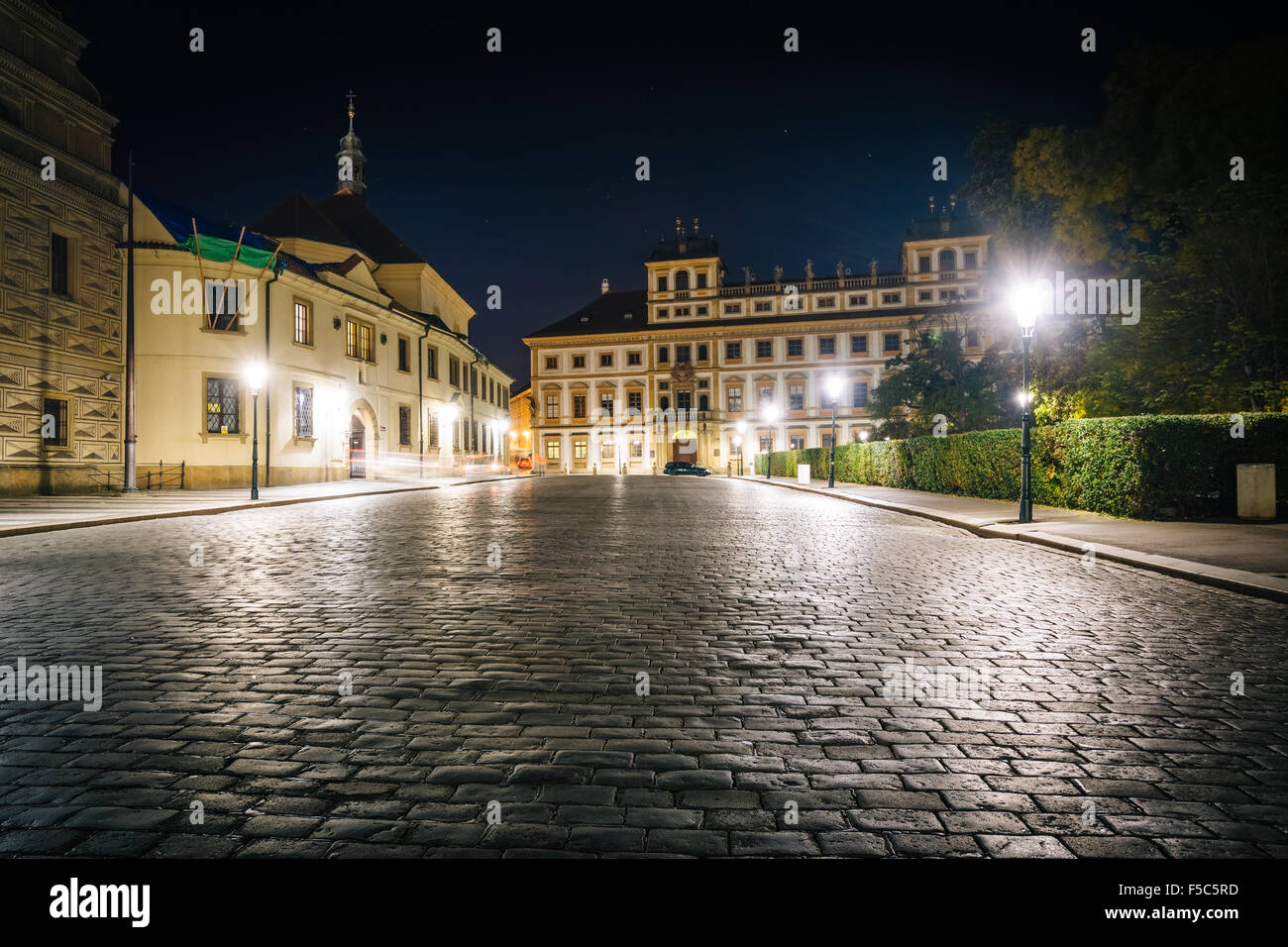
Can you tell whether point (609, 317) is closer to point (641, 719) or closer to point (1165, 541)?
point (1165, 541)

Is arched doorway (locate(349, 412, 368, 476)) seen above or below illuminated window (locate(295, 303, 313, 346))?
below

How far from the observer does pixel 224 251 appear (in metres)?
29.1

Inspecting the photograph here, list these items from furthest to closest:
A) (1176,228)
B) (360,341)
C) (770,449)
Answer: (770,449) < (360,341) < (1176,228)

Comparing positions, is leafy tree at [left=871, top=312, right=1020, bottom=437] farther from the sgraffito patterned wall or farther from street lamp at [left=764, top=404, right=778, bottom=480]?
the sgraffito patterned wall

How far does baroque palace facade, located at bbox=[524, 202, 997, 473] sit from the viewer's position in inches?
2901

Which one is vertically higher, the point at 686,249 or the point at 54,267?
the point at 686,249

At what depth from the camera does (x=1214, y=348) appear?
20.1 m

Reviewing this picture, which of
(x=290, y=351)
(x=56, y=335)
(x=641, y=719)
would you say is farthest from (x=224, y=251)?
(x=641, y=719)

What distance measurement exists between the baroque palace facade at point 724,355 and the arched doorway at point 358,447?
41712mm

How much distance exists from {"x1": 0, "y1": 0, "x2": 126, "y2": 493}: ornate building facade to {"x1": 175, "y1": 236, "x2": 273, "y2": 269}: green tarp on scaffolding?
2.31 meters

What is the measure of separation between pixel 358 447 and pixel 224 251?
13146 mm

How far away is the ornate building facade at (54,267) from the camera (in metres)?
22.2

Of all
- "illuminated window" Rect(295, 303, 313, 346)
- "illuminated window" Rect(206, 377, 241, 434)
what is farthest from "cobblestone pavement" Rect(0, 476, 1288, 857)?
"illuminated window" Rect(295, 303, 313, 346)

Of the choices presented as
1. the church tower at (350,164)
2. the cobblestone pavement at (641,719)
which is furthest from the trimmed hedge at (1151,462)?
the church tower at (350,164)
